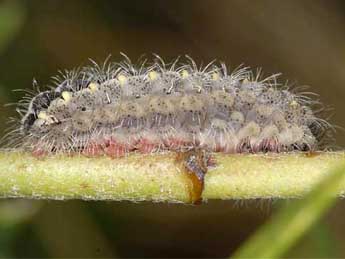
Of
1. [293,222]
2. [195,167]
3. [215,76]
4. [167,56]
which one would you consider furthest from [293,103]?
[167,56]

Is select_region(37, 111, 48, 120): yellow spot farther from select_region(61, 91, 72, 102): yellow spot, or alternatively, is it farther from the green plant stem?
the green plant stem

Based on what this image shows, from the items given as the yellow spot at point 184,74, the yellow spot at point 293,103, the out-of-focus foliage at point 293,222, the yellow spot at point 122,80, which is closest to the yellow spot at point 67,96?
the yellow spot at point 122,80

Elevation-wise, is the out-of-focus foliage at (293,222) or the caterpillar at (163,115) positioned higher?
the out-of-focus foliage at (293,222)

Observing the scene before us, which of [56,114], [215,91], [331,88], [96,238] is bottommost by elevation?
[96,238]

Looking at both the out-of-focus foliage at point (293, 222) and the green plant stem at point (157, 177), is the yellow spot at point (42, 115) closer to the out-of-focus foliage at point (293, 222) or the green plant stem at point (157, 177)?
the green plant stem at point (157, 177)

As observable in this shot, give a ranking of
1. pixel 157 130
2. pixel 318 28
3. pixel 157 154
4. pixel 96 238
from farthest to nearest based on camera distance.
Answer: pixel 318 28 → pixel 96 238 → pixel 157 130 → pixel 157 154

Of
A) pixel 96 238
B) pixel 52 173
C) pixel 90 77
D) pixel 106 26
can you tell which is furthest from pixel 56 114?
pixel 106 26

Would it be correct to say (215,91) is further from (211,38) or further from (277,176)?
(211,38)

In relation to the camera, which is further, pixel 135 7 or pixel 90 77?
pixel 135 7
